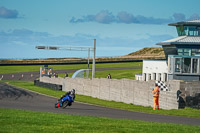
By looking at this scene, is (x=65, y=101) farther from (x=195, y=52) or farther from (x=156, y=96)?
(x=195, y=52)

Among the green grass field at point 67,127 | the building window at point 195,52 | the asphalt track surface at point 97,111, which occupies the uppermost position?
the building window at point 195,52

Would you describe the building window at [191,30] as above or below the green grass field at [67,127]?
above

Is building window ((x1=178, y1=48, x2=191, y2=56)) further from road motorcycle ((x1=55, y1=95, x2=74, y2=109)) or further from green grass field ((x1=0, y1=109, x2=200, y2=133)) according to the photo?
green grass field ((x1=0, y1=109, x2=200, y2=133))

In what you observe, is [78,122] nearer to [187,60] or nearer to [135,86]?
[135,86]

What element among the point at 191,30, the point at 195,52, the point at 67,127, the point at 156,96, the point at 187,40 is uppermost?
the point at 191,30

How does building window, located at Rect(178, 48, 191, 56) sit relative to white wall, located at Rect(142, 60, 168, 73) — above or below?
above

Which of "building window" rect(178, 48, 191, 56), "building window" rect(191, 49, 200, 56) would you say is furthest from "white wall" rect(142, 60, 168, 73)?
"building window" rect(191, 49, 200, 56)

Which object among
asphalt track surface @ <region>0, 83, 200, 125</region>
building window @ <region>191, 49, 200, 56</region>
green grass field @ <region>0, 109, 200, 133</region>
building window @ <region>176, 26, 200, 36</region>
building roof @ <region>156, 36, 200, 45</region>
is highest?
building window @ <region>176, 26, 200, 36</region>

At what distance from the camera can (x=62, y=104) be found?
81.6 ft

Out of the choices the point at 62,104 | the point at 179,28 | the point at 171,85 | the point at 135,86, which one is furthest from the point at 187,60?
the point at 62,104

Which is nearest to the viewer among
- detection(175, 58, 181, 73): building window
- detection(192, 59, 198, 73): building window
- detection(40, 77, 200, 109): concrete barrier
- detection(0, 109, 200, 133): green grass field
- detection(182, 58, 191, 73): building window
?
detection(0, 109, 200, 133): green grass field

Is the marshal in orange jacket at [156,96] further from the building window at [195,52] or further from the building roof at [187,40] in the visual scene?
the building window at [195,52]

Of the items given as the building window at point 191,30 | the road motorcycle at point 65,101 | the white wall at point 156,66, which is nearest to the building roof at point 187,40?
the building window at point 191,30

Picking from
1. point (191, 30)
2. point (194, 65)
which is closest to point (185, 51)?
point (191, 30)
